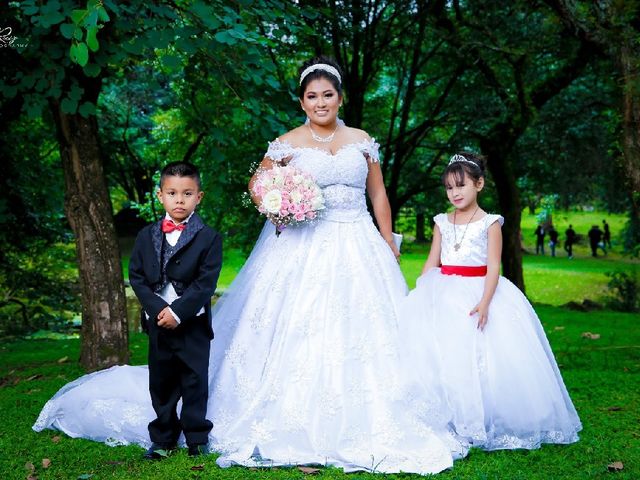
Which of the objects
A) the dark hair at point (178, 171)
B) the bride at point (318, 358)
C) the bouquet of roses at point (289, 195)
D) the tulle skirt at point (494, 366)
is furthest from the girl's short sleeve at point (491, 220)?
the dark hair at point (178, 171)

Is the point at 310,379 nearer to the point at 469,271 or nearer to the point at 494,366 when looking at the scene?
the point at 494,366

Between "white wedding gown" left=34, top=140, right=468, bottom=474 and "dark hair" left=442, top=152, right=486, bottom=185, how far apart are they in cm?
59

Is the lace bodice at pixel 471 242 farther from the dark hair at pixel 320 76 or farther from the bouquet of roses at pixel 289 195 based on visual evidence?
the dark hair at pixel 320 76

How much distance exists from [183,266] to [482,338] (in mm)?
2019

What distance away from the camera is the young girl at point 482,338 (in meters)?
4.71

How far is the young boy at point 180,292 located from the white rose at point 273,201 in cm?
41

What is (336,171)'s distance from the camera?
5.05 meters

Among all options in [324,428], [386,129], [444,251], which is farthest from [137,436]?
[386,129]

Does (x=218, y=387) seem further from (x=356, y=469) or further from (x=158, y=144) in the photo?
(x=158, y=144)

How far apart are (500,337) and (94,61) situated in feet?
12.2

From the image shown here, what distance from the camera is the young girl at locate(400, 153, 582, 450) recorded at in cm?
471

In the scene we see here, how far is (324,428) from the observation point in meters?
4.52

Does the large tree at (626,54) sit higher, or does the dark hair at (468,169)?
the large tree at (626,54)

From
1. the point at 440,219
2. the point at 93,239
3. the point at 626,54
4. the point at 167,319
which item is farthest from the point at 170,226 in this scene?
the point at 626,54
